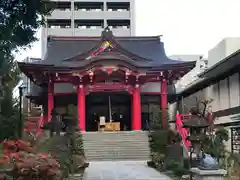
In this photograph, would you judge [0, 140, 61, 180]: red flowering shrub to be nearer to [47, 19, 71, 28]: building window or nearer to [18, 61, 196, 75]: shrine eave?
[18, 61, 196, 75]: shrine eave

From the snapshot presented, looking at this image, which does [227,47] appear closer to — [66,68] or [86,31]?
[66,68]

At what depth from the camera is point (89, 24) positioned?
6950 cm

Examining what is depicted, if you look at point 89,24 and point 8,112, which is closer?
point 8,112

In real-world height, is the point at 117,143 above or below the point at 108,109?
below

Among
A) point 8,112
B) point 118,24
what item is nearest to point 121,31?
point 118,24

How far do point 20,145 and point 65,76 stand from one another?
1810 centimetres

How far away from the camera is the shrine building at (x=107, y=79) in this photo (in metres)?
29.0

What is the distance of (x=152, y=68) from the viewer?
2970 cm

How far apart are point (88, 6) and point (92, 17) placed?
7.90 feet

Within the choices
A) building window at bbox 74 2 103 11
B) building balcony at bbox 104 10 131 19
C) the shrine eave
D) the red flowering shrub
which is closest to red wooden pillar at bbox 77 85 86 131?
the shrine eave

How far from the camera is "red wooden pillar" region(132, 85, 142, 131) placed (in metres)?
29.4

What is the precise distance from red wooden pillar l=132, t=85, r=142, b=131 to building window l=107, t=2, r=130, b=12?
1567 inches

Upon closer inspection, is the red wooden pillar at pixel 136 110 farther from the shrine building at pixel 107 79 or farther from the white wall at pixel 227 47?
the white wall at pixel 227 47

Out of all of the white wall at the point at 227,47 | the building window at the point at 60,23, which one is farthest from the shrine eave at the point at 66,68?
the building window at the point at 60,23
